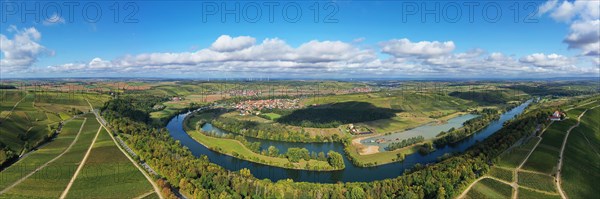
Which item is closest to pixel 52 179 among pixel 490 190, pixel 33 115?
pixel 33 115

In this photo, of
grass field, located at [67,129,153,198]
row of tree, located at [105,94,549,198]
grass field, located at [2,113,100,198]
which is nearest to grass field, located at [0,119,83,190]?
grass field, located at [2,113,100,198]

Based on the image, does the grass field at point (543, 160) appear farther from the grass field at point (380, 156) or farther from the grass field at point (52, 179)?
the grass field at point (52, 179)

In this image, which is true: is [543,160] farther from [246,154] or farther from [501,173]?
[246,154]

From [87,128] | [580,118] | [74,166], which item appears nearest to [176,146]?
[74,166]

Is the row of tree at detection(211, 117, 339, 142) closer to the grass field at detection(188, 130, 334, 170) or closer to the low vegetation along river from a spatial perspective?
the low vegetation along river

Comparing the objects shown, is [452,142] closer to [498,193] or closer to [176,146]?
[498,193]

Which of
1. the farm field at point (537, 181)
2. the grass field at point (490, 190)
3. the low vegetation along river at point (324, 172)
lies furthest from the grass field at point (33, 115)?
the farm field at point (537, 181)
